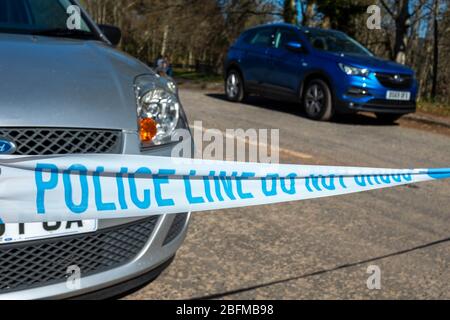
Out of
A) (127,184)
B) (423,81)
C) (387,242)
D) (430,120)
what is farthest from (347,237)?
(423,81)

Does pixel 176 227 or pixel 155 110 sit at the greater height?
pixel 155 110

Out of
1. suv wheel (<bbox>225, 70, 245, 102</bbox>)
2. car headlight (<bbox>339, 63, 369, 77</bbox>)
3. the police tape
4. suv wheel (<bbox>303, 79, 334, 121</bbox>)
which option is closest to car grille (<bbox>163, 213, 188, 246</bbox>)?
the police tape

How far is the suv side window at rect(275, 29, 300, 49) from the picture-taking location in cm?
1010

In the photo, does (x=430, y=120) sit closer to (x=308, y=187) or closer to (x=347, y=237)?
(x=347, y=237)

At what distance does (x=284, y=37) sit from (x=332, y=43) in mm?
1028

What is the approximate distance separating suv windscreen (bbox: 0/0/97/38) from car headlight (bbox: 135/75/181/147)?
86 centimetres

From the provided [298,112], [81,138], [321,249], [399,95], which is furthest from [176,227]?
[298,112]

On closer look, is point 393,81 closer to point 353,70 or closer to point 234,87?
point 353,70

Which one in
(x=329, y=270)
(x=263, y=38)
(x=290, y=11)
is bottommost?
(x=329, y=270)

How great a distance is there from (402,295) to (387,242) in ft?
2.62

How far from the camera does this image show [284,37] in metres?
10.3

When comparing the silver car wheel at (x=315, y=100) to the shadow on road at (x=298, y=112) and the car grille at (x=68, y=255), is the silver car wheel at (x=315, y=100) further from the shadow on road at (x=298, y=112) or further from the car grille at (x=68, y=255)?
the car grille at (x=68, y=255)

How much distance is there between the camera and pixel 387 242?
11.7 feet

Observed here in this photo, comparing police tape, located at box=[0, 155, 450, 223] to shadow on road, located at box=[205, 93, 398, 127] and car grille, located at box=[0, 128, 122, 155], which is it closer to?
car grille, located at box=[0, 128, 122, 155]
